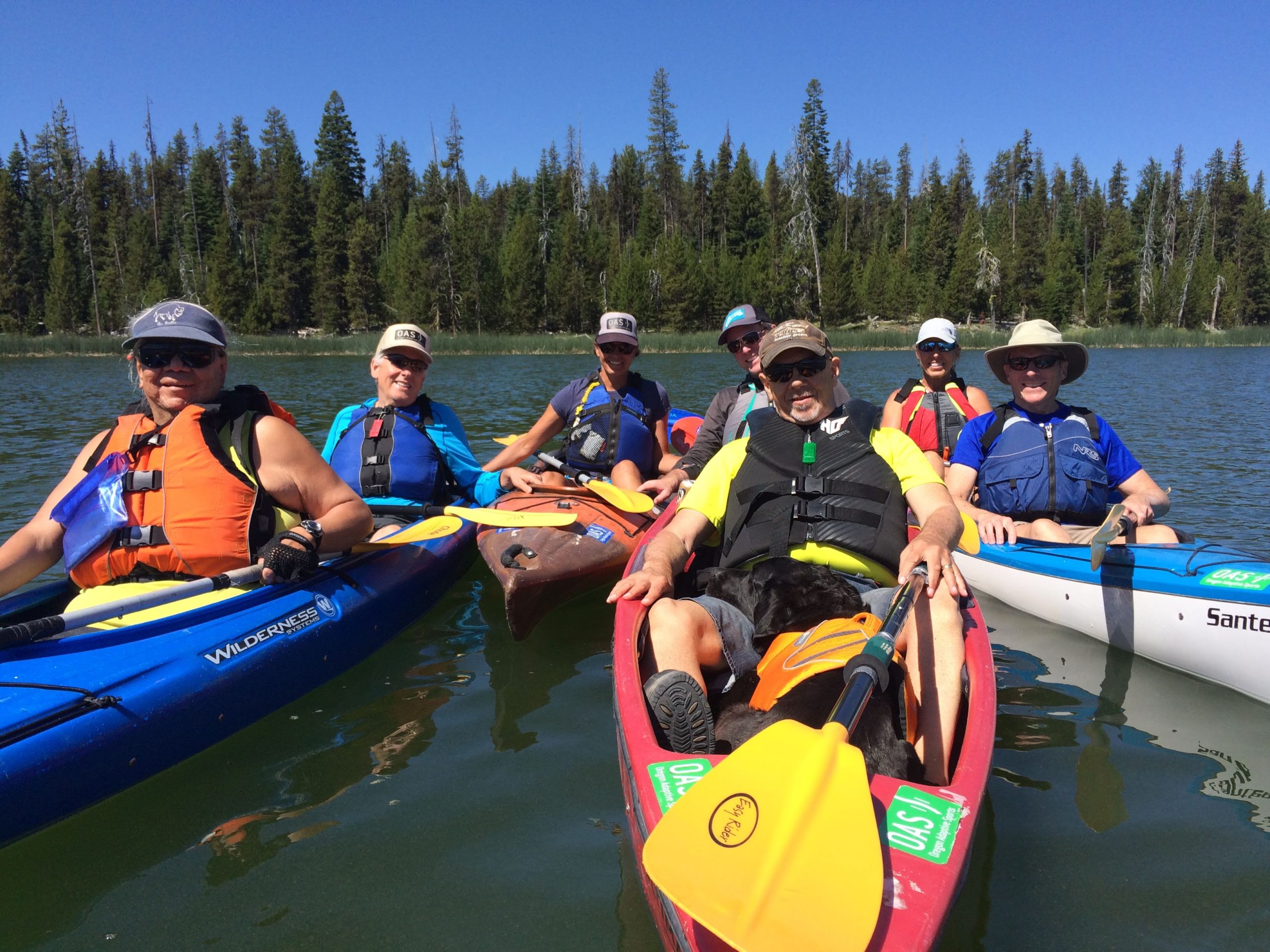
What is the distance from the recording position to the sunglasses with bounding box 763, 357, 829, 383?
11.0ft

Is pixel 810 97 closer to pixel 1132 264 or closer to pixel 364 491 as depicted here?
pixel 1132 264

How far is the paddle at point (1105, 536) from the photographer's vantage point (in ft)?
13.2

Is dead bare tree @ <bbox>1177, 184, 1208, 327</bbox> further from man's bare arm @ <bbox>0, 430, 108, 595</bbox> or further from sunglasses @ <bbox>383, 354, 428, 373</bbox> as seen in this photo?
man's bare arm @ <bbox>0, 430, 108, 595</bbox>

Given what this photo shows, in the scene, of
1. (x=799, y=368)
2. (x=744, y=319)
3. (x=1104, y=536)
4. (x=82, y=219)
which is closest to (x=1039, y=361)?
(x=1104, y=536)

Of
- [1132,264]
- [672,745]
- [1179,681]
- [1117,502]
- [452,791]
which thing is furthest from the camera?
[1132,264]

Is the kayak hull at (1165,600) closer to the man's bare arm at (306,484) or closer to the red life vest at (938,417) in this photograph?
the red life vest at (938,417)

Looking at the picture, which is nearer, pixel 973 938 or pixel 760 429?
pixel 973 938

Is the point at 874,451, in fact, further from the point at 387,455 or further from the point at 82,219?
the point at 82,219

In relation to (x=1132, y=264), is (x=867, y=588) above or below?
below

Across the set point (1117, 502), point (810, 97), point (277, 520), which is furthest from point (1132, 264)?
point (277, 520)

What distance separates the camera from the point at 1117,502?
4984 millimetres

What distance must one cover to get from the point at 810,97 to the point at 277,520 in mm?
60084

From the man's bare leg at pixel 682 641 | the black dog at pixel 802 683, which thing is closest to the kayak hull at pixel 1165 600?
the black dog at pixel 802 683

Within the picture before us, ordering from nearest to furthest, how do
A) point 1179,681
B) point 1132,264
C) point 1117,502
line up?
point 1179,681, point 1117,502, point 1132,264
